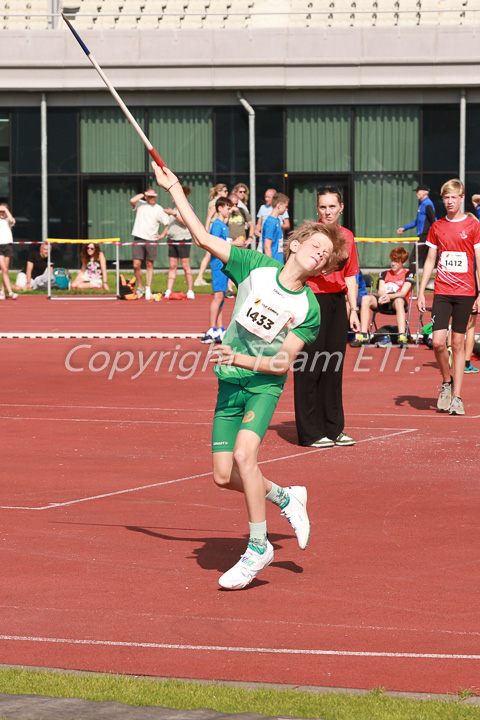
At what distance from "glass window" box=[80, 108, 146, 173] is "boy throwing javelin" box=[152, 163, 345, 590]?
101ft

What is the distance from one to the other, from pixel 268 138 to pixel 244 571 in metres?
31.2

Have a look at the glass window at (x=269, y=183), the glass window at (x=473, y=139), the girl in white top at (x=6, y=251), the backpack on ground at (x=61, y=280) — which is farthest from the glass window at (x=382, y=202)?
the girl in white top at (x=6, y=251)

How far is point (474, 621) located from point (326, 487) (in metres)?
3.40

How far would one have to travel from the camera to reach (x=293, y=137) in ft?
121

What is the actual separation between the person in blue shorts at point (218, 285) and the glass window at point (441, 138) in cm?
1793

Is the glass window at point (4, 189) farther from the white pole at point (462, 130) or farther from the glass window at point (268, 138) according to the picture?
the white pole at point (462, 130)

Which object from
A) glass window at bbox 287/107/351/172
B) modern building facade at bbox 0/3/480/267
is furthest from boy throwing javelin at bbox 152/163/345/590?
Answer: glass window at bbox 287/107/351/172

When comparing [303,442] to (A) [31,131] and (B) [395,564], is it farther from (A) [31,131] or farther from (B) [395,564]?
(A) [31,131]

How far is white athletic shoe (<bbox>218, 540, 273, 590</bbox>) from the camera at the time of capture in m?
6.61

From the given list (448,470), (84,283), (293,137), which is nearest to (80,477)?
(448,470)

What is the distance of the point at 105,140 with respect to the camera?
37500 mm

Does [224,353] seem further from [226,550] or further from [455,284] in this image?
[455,284]

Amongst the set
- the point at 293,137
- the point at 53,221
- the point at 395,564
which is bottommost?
the point at 395,564

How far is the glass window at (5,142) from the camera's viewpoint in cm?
3728
